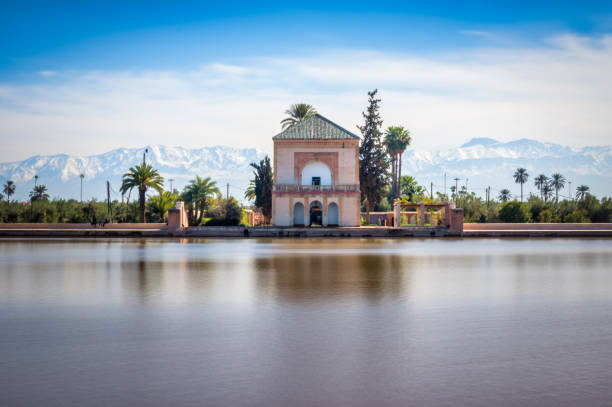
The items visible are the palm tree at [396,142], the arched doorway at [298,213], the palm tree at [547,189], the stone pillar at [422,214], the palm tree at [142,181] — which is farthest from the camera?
the palm tree at [547,189]

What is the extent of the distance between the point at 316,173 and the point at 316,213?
3.15 m

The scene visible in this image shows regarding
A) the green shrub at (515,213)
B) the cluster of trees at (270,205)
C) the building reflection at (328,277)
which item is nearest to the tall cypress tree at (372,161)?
the cluster of trees at (270,205)

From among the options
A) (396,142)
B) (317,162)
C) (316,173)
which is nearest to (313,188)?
(316,173)

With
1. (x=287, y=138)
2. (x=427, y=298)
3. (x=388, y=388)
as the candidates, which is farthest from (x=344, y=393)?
(x=287, y=138)

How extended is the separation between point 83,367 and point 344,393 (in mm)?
2851

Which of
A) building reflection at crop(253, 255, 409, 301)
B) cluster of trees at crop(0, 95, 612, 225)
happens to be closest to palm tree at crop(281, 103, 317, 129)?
cluster of trees at crop(0, 95, 612, 225)

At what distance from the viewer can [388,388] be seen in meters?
5.66

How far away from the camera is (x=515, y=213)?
4428 cm

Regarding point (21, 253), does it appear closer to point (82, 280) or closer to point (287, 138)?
point (82, 280)

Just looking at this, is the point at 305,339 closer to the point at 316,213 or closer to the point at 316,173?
the point at 316,213

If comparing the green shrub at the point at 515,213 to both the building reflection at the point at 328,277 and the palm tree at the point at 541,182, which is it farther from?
the palm tree at the point at 541,182

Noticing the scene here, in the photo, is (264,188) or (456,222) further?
(264,188)

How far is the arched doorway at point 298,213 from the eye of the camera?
43316 mm

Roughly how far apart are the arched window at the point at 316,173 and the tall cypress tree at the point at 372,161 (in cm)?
468
